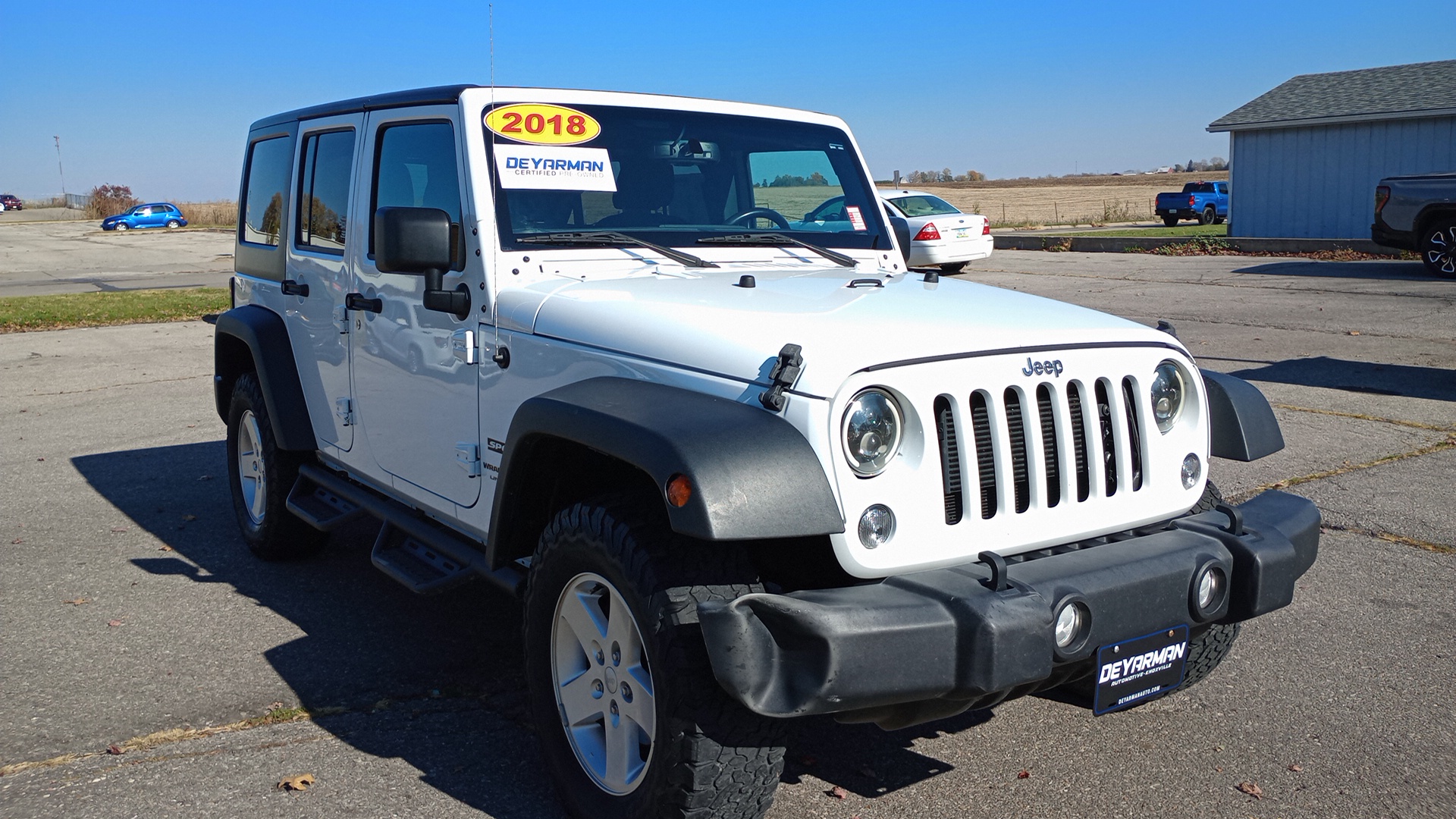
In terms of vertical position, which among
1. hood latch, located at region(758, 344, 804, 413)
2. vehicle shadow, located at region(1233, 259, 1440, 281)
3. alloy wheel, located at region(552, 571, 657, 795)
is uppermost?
hood latch, located at region(758, 344, 804, 413)

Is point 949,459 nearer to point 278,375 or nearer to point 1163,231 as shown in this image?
point 278,375

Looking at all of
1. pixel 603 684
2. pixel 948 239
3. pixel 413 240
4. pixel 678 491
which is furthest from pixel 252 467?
pixel 948 239

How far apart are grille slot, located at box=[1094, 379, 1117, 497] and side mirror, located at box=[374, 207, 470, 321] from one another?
2.02 metres

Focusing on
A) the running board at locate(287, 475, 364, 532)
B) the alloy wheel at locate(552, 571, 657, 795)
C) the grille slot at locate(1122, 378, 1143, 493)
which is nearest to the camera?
the alloy wheel at locate(552, 571, 657, 795)

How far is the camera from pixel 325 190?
5059mm

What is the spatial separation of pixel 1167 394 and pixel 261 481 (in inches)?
164

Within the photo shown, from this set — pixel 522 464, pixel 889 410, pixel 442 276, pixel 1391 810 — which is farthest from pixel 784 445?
pixel 1391 810

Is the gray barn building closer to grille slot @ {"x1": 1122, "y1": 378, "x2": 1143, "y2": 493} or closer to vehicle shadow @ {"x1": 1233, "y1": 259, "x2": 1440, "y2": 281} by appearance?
vehicle shadow @ {"x1": 1233, "y1": 259, "x2": 1440, "y2": 281}

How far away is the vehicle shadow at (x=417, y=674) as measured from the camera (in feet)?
11.5

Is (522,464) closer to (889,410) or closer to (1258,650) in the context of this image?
(889,410)

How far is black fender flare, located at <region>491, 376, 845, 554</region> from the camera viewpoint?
2541 millimetres

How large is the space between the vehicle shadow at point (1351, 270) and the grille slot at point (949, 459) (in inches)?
698

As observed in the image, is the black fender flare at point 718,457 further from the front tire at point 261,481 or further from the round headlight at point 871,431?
the front tire at point 261,481

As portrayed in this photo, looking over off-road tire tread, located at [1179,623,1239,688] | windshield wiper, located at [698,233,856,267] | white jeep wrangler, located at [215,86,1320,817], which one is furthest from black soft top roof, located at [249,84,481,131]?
off-road tire tread, located at [1179,623,1239,688]
